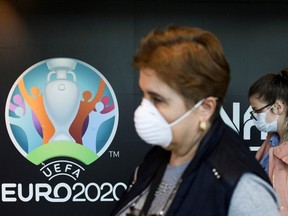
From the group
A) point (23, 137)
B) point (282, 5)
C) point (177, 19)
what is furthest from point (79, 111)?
point (282, 5)

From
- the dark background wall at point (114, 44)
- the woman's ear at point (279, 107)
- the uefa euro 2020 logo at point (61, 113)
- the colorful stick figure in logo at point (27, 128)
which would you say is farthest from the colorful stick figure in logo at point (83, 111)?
the woman's ear at point (279, 107)

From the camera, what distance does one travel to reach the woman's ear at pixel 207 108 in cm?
112

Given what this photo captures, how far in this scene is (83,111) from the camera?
3566 mm

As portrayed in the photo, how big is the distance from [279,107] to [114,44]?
1645 millimetres

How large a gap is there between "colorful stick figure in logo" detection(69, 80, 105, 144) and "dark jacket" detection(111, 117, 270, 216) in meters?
2.48

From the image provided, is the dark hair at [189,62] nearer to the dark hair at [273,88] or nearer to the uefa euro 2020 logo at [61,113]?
the dark hair at [273,88]

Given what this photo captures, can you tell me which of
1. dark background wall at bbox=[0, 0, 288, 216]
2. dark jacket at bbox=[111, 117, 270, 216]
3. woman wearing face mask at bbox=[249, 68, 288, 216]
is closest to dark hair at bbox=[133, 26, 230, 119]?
dark jacket at bbox=[111, 117, 270, 216]

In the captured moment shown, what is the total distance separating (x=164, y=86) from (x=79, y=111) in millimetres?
2534

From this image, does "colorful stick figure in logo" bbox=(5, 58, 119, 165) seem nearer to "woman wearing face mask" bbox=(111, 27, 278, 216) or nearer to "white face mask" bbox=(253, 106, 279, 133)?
"white face mask" bbox=(253, 106, 279, 133)

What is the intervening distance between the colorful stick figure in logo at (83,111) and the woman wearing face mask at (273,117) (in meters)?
1.51

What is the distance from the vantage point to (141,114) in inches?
46.8

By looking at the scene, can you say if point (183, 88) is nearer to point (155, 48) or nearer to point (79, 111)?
point (155, 48)

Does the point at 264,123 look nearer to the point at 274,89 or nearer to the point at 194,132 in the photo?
the point at 274,89

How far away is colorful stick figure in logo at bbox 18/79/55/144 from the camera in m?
3.53
